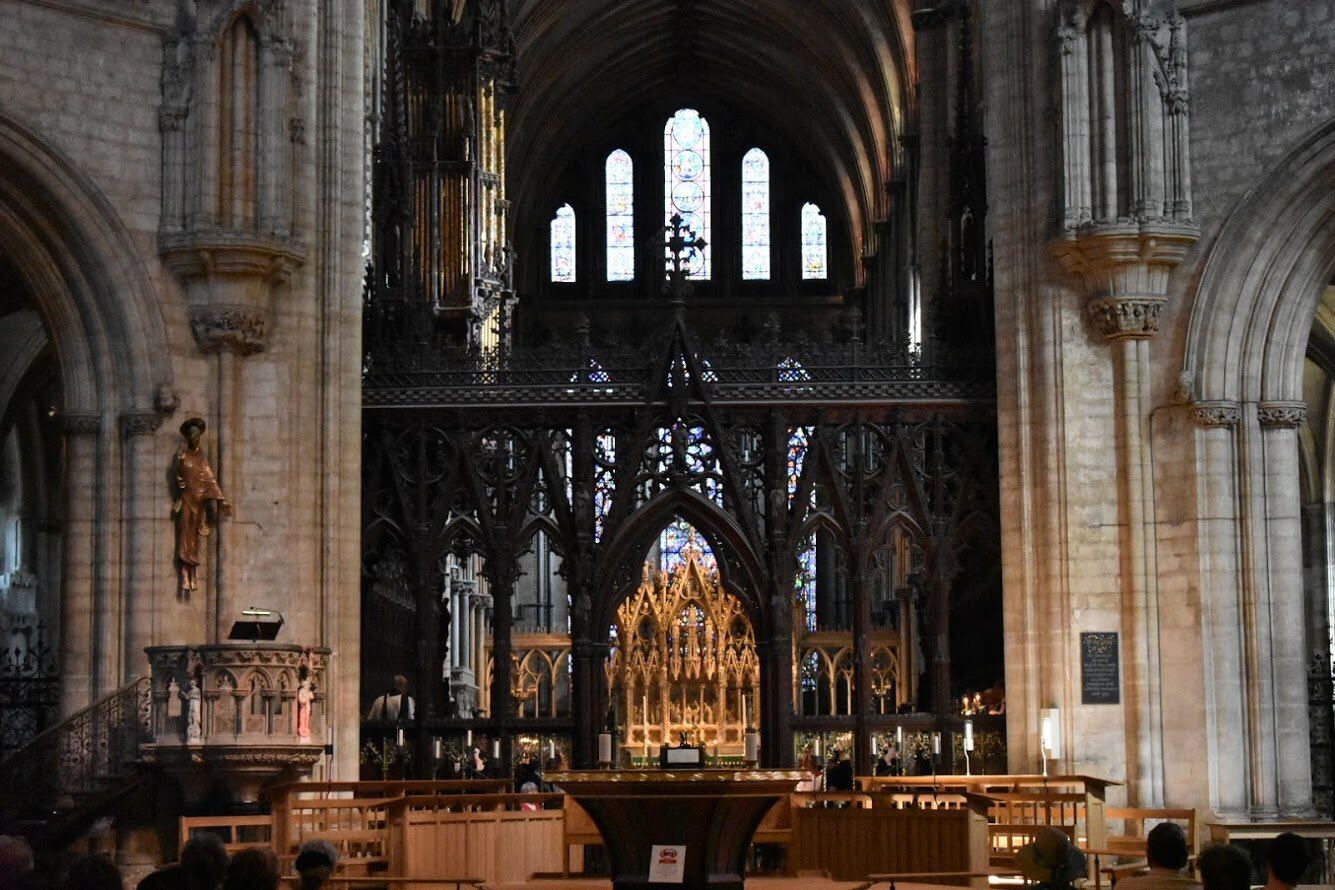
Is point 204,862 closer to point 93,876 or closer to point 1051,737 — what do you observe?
point 93,876

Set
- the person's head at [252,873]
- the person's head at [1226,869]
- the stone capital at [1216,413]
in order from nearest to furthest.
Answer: the person's head at [252,873]
the person's head at [1226,869]
the stone capital at [1216,413]

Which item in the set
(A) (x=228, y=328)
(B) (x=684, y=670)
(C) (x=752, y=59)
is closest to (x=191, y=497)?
(A) (x=228, y=328)

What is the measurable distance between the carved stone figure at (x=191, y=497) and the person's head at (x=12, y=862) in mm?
12975

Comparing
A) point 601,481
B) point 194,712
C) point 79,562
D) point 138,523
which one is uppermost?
point 601,481

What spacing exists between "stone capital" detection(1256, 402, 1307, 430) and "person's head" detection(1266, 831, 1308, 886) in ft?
41.1

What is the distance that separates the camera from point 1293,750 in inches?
805

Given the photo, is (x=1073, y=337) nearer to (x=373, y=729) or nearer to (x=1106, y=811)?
(x=1106, y=811)

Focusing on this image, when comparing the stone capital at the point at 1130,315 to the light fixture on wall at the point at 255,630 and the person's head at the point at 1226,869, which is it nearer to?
the light fixture on wall at the point at 255,630

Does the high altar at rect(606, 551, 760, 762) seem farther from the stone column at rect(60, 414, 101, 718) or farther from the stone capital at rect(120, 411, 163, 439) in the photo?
the stone column at rect(60, 414, 101, 718)

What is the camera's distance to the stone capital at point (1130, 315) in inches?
829

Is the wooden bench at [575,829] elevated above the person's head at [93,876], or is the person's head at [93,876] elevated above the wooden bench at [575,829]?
the person's head at [93,876]

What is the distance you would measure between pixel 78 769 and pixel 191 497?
8.84 feet

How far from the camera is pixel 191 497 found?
65.9 ft

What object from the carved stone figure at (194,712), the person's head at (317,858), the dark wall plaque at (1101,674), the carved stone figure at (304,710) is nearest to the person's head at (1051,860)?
the person's head at (317,858)
